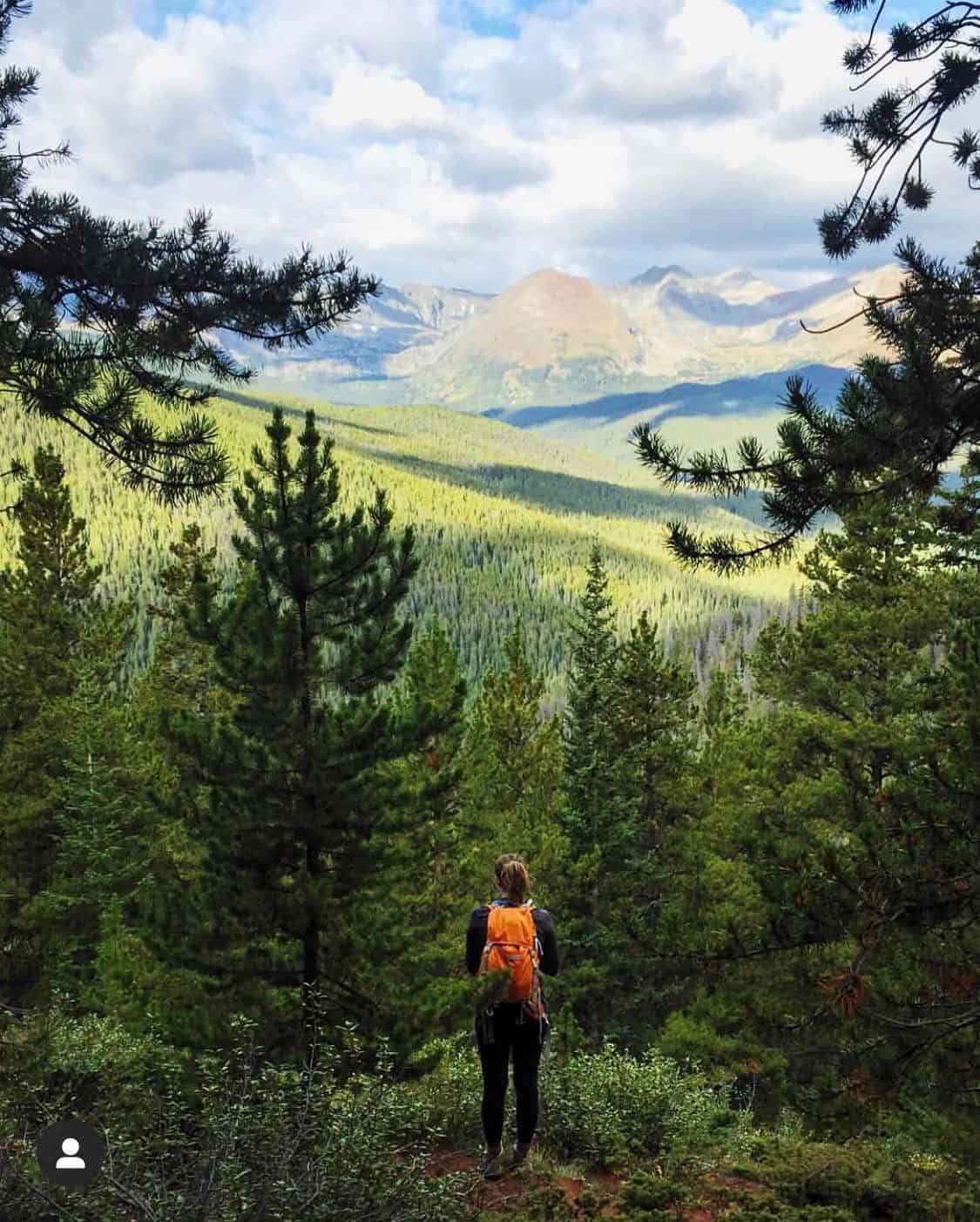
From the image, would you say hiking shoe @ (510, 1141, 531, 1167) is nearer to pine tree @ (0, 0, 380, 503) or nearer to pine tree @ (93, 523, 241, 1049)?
pine tree @ (93, 523, 241, 1049)

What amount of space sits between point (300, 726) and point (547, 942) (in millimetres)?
4521

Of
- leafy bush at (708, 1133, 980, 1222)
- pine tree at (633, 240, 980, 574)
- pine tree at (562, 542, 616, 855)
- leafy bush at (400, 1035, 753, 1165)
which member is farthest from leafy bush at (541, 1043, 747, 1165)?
pine tree at (562, 542, 616, 855)

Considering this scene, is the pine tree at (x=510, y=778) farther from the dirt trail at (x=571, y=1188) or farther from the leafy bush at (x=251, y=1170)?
the leafy bush at (x=251, y=1170)

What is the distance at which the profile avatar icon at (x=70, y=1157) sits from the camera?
15.8ft

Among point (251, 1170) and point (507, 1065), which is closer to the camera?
point (251, 1170)

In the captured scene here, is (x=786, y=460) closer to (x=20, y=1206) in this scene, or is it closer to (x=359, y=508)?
(x=20, y=1206)

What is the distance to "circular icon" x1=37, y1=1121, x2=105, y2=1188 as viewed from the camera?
4789mm

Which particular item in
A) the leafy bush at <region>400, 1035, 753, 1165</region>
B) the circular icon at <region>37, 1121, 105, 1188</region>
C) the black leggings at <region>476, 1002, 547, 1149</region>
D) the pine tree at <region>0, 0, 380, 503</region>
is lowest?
the leafy bush at <region>400, 1035, 753, 1165</region>

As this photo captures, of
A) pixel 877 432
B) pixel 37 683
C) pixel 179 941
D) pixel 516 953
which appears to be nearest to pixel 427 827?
pixel 179 941

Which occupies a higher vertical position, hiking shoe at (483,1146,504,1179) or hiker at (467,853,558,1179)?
hiker at (467,853,558,1179)

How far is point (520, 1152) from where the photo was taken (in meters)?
7.21

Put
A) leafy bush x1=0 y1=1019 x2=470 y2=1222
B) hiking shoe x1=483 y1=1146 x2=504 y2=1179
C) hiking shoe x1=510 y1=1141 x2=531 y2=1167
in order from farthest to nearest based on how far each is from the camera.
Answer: hiking shoe x1=510 y1=1141 x2=531 y2=1167 < hiking shoe x1=483 y1=1146 x2=504 y2=1179 < leafy bush x1=0 y1=1019 x2=470 y2=1222

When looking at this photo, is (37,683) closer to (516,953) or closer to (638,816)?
(638,816)

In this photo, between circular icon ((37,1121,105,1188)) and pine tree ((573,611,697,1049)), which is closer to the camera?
circular icon ((37,1121,105,1188))
